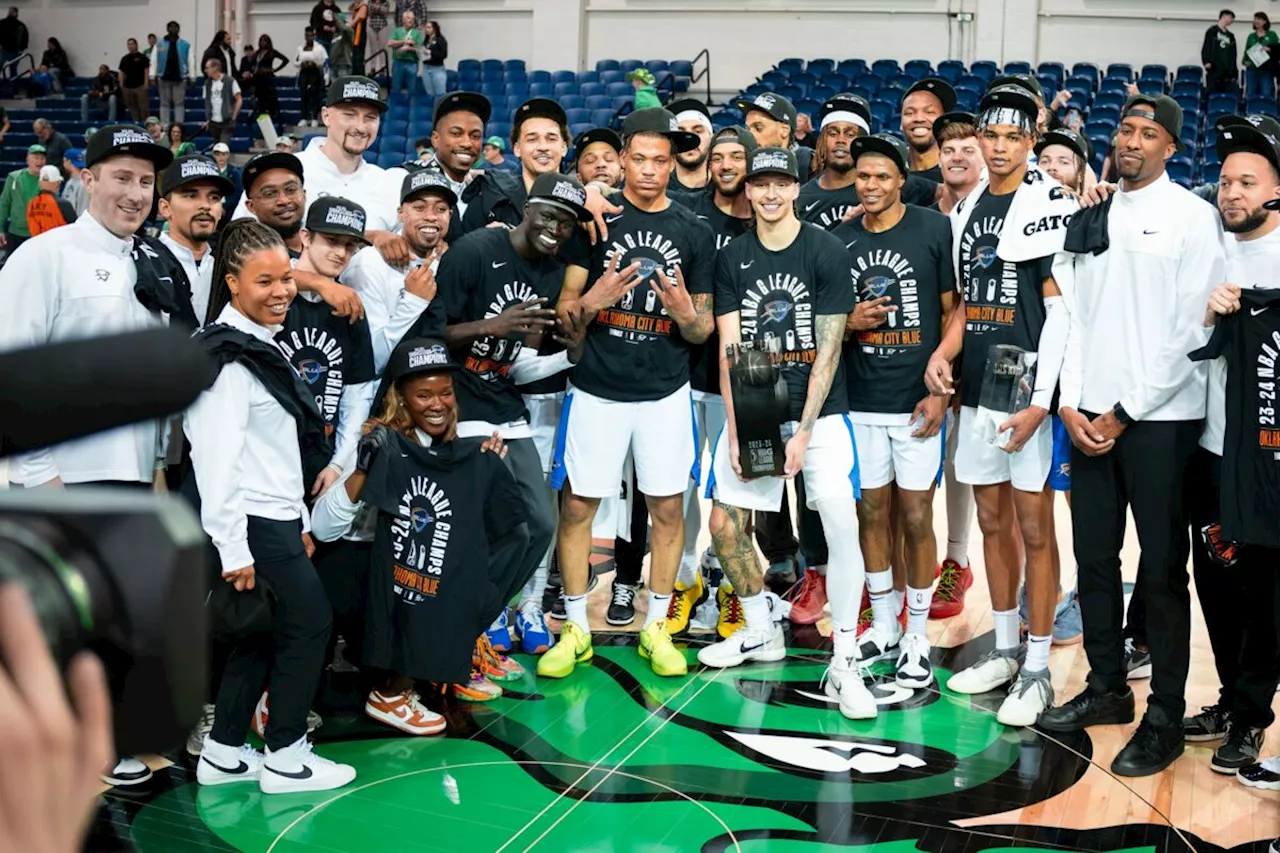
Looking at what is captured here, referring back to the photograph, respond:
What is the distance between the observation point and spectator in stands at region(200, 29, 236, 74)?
18.4 meters

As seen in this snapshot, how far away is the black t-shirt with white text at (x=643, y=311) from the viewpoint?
18.1 ft

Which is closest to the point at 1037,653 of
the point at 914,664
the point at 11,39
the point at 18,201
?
the point at 914,664

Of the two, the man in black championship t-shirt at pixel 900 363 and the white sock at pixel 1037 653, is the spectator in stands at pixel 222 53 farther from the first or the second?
the white sock at pixel 1037 653

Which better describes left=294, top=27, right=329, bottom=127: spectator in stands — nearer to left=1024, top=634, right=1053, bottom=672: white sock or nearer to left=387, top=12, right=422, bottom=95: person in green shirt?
left=387, top=12, right=422, bottom=95: person in green shirt

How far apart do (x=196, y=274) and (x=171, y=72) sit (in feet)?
→ 51.3

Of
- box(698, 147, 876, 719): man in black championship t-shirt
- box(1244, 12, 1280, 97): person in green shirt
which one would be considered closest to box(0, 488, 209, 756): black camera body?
box(698, 147, 876, 719): man in black championship t-shirt

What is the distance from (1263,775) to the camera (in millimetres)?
4516

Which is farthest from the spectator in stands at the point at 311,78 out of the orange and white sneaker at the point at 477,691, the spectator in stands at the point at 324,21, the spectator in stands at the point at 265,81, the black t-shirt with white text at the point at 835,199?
the orange and white sneaker at the point at 477,691

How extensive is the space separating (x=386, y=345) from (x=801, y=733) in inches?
84.9

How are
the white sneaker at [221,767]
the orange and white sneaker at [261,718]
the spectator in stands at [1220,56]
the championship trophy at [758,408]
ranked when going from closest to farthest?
1. the white sneaker at [221,767]
2. the orange and white sneaker at [261,718]
3. the championship trophy at [758,408]
4. the spectator in stands at [1220,56]

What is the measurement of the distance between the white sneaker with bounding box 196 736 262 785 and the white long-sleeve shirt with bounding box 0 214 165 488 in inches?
36.4

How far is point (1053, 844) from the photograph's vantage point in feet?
13.6

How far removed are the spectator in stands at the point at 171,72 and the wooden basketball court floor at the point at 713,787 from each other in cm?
1595

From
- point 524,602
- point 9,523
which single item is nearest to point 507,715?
point 524,602
